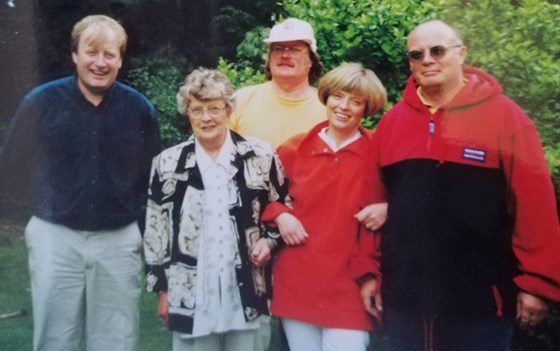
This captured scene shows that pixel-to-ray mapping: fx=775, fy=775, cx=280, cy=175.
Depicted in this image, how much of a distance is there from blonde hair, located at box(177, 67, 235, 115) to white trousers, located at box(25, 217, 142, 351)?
24.1 inches


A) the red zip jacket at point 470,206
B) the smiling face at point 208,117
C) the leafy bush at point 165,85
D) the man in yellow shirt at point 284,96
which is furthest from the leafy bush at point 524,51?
the leafy bush at point 165,85

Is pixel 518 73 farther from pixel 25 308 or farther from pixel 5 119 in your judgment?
pixel 25 308

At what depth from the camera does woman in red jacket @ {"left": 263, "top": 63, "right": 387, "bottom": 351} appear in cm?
276

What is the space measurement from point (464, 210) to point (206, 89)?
3.23 feet

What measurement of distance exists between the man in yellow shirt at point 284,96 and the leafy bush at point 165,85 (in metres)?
0.40

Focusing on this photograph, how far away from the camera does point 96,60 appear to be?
9.71 feet

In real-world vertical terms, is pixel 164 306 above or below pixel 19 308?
above

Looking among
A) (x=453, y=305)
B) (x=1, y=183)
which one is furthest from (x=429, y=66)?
(x=1, y=183)

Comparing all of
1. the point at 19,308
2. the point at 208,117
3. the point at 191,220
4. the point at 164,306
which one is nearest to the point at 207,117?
the point at 208,117

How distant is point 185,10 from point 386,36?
0.94 metres

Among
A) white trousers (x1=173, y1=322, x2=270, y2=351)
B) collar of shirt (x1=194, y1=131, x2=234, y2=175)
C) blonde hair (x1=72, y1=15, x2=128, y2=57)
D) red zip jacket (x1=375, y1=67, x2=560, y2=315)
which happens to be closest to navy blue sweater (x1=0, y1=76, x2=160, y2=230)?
blonde hair (x1=72, y1=15, x2=128, y2=57)

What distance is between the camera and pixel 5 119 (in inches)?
133

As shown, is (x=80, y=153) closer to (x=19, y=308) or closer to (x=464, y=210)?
(x=19, y=308)

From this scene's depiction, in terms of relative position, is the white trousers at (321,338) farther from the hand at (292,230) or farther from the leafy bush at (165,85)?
the leafy bush at (165,85)
